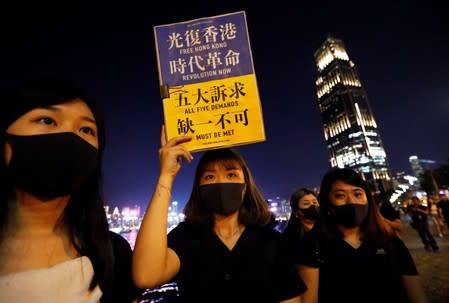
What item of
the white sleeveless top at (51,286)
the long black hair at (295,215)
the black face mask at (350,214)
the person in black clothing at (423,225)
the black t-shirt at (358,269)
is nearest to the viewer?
the white sleeveless top at (51,286)

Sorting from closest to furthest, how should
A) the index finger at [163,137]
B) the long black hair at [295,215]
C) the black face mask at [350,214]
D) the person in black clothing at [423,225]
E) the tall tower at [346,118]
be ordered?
the index finger at [163,137] → the black face mask at [350,214] → the long black hair at [295,215] → the person in black clothing at [423,225] → the tall tower at [346,118]

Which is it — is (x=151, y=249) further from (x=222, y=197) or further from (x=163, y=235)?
(x=222, y=197)

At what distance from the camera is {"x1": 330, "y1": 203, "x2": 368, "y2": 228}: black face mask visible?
2510 mm

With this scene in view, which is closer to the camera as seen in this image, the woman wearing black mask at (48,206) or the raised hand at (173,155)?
the woman wearing black mask at (48,206)

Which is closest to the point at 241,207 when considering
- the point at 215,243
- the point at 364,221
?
the point at 215,243

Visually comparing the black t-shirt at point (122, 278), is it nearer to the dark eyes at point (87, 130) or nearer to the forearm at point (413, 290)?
the dark eyes at point (87, 130)

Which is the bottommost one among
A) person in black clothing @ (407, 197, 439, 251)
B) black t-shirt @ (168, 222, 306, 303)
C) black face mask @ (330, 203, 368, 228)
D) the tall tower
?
person in black clothing @ (407, 197, 439, 251)

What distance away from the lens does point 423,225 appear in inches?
345

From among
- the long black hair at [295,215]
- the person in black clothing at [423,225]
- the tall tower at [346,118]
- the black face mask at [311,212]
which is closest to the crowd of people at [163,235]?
the black face mask at [311,212]

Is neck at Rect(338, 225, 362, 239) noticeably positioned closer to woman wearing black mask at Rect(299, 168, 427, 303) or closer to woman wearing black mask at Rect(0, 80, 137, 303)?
woman wearing black mask at Rect(299, 168, 427, 303)

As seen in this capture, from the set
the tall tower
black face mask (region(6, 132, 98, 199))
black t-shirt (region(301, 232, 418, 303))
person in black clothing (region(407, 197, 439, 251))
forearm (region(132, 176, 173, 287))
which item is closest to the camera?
black face mask (region(6, 132, 98, 199))

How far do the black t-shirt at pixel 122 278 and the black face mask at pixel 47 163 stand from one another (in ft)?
1.82

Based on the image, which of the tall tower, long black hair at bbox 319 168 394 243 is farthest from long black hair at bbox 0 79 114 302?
the tall tower

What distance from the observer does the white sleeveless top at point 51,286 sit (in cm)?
117
